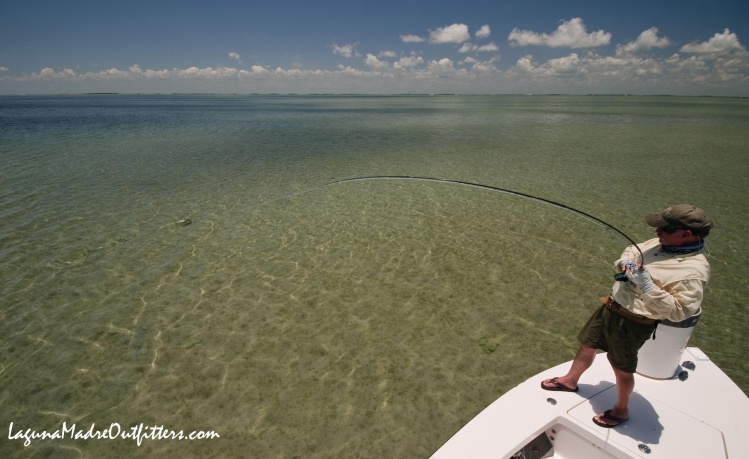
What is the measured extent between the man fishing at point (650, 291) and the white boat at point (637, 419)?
26 cm

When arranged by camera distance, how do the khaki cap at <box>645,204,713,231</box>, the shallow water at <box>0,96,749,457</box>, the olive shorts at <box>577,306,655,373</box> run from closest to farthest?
the khaki cap at <box>645,204,713,231</box> → the olive shorts at <box>577,306,655,373</box> → the shallow water at <box>0,96,749,457</box>

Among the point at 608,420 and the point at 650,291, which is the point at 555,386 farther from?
the point at 650,291

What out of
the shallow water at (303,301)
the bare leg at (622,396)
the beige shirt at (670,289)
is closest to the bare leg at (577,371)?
the bare leg at (622,396)

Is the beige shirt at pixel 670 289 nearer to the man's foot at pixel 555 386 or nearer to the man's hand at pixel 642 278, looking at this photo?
the man's hand at pixel 642 278

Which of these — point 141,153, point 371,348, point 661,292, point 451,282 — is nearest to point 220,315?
point 371,348

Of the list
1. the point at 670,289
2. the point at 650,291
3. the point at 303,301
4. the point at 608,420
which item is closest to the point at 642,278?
the point at 650,291

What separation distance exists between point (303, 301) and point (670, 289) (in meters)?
7.17

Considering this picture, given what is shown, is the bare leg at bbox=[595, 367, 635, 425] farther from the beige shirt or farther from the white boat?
the beige shirt

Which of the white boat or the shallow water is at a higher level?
the white boat

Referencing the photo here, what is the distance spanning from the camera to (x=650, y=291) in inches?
146

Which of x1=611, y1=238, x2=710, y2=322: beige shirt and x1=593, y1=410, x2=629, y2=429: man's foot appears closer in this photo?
x1=611, y1=238, x2=710, y2=322: beige shirt

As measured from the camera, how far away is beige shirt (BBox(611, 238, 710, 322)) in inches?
146

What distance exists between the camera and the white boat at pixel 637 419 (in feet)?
13.1

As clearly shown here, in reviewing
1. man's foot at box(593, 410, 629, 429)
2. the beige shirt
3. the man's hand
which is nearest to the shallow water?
man's foot at box(593, 410, 629, 429)
